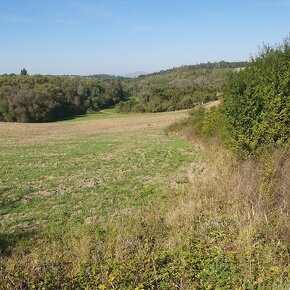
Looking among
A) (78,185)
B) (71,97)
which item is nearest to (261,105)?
(78,185)

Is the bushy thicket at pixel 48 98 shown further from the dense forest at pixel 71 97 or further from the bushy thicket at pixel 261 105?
the bushy thicket at pixel 261 105

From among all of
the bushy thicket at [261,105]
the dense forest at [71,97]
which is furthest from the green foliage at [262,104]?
the dense forest at [71,97]

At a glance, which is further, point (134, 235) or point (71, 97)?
point (71, 97)

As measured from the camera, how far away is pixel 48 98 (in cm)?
8138

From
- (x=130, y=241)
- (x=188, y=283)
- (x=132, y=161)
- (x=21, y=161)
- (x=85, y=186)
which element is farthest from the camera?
(x=21, y=161)

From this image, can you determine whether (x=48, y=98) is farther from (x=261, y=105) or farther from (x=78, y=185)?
(x=261, y=105)

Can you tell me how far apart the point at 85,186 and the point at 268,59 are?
1084 cm

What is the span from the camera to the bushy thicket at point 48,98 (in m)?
76.6

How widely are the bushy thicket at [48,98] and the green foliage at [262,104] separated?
69.1m

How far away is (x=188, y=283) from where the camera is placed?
19.8 ft

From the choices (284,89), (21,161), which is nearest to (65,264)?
(284,89)

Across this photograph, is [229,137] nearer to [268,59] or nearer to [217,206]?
[268,59]

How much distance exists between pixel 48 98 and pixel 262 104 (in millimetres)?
74458

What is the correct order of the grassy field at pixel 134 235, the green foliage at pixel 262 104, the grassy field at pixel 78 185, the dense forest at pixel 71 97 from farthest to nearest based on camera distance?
the dense forest at pixel 71 97
the green foliage at pixel 262 104
the grassy field at pixel 78 185
the grassy field at pixel 134 235
